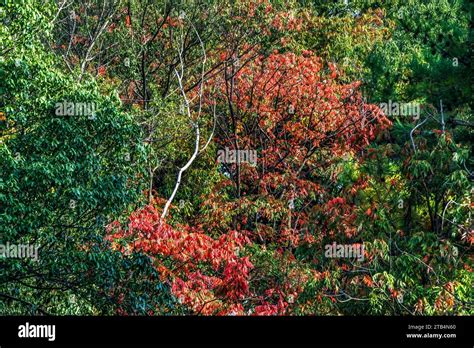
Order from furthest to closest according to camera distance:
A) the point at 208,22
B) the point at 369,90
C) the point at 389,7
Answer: the point at 389,7 < the point at 369,90 < the point at 208,22

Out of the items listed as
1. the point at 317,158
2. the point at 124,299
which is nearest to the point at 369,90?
the point at 317,158

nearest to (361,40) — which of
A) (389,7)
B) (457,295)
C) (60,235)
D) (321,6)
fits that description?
(321,6)

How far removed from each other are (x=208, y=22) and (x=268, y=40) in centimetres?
155

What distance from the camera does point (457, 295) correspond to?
12797 millimetres

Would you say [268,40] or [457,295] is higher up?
[268,40]

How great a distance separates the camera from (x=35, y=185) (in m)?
11.2

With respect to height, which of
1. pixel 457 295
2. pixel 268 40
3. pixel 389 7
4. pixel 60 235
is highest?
pixel 389 7

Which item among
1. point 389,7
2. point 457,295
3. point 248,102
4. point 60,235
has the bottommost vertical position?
point 457,295

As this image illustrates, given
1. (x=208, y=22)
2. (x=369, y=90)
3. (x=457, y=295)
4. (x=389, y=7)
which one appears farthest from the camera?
(x=389, y=7)

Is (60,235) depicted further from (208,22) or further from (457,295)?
(208,22)

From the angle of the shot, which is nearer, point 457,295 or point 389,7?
point 457,295

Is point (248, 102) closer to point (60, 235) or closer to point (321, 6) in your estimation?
point (321, 6)
